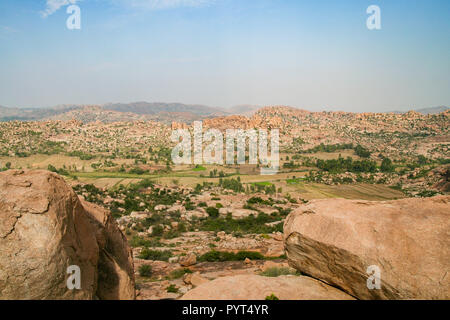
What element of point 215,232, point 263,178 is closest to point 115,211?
point 215,232

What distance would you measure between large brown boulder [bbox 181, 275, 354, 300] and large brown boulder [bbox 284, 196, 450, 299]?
0.55m

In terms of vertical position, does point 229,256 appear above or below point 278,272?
below

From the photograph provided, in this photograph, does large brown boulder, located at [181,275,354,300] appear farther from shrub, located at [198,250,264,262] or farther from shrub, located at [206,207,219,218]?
shrub, located at [206,207,219,218]

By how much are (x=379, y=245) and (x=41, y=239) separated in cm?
875

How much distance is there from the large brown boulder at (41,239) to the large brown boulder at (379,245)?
7199 millimetres

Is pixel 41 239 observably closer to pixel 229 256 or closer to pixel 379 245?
pixel 379 245

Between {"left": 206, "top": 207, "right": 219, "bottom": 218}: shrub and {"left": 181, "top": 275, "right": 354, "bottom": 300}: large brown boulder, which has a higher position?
{"left": 181, "top": 275, "right": 354, "bottom": 300}: large brown boulder

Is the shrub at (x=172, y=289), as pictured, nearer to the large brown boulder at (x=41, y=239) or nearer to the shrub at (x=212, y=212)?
the large brown boulder at (x=41, y=239)

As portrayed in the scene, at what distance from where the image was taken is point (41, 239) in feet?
19.3

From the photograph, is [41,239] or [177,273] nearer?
[41,239]

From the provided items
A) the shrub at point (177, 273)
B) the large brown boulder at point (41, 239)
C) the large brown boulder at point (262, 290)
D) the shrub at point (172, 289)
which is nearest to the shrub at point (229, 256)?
the shrub at point (177, 273)

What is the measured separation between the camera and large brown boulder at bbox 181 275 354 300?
823 centimetres

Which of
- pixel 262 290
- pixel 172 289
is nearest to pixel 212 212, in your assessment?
pixel 172 289

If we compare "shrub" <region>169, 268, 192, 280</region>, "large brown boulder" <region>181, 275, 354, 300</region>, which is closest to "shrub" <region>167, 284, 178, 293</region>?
"shrub" <region>169, 268, 192, 280</region>
